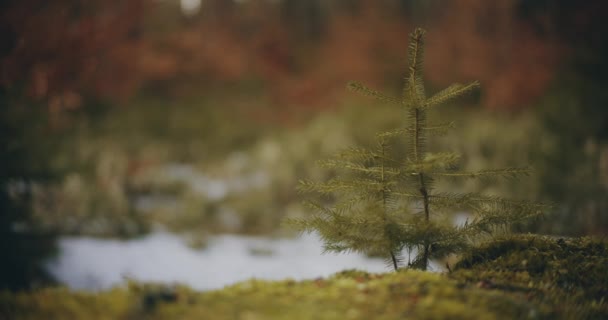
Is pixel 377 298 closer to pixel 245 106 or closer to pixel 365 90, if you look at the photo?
pixel 365 90

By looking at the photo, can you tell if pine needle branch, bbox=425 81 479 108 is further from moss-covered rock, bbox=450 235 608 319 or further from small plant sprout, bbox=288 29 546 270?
moss-covered rock, bbox=450 235 608 319

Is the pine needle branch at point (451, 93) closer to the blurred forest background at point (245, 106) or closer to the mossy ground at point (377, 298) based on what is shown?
the blurred forest background at point (245, 106)

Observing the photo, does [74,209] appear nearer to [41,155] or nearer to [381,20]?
[41,155]

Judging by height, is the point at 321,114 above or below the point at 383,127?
above

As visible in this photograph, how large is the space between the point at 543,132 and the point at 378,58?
16.6 ft

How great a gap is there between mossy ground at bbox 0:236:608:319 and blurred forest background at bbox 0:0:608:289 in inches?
22.0

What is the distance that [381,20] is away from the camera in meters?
11.6

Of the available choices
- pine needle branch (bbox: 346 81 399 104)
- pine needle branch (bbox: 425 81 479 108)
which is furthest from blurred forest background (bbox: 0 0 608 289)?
pine needle branch (bbox: 346 81 399 104)

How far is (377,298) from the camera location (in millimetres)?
1492

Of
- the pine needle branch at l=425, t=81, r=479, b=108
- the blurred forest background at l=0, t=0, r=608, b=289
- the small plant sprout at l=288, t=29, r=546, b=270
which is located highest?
the blurred forest background at l=0, t=0, r=608, b=289

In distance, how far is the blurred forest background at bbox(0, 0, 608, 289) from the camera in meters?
4.87

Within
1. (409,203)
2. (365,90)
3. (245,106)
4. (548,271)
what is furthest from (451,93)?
(245,106)

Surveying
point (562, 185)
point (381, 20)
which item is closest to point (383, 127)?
point (562, 185)

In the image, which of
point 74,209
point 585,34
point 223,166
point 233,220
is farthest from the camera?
point 585,34
